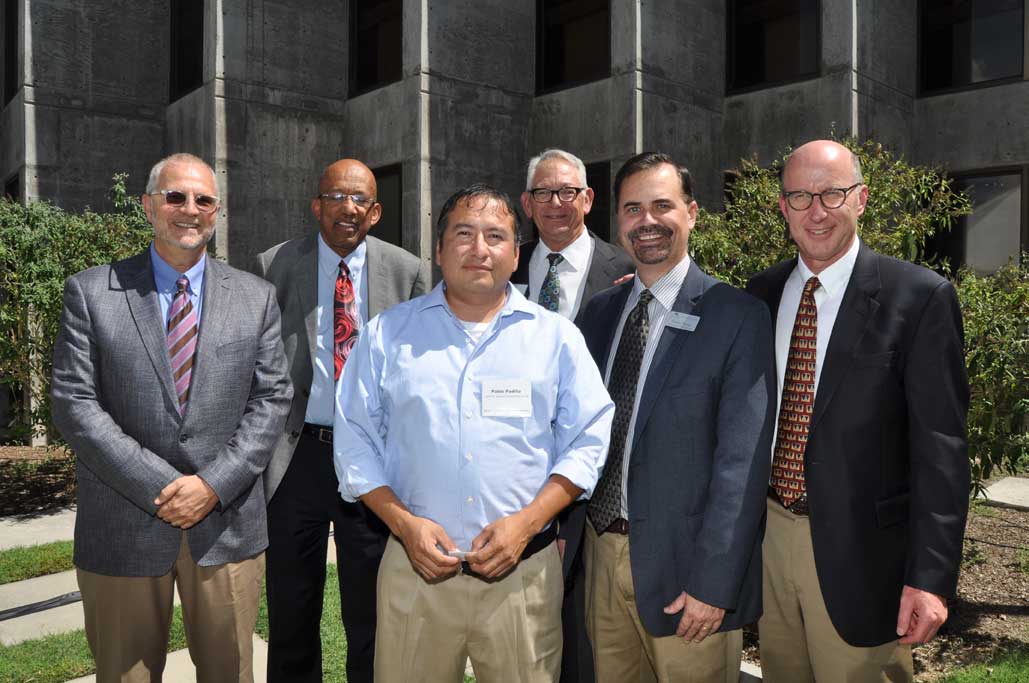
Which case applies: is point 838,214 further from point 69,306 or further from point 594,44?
point 594,44

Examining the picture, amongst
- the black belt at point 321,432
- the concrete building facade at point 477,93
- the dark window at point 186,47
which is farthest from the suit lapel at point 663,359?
the dark window at point 186,47

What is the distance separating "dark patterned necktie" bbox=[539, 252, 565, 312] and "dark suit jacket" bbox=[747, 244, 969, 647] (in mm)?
1483

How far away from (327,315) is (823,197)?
90.5 inches

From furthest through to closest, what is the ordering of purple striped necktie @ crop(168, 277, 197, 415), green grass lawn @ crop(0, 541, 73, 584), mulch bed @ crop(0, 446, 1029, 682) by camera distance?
green grass lawn @ crop(0, 541, 73, 584), mulch bed @ crop(0, 446, 1029, 682), purple striped necktie @ crop(168, 277, 197, 415)

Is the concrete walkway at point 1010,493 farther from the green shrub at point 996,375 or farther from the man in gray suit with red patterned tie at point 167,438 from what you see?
the man in gray suit with red patterned tie at point 167,438

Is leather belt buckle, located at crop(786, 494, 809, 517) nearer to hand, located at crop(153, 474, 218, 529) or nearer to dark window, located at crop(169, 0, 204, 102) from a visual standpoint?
hand, located at crop(153, 474, 218, 529)

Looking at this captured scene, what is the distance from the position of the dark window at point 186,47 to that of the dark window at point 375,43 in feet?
8.28

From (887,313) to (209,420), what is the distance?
8.20 feet

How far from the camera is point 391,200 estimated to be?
1374 cm

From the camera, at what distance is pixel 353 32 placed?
556 inches

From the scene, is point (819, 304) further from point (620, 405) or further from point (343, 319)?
point (343, 319)

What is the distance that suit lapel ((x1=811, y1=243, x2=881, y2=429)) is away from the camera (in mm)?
2762

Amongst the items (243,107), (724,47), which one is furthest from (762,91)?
(243,107)

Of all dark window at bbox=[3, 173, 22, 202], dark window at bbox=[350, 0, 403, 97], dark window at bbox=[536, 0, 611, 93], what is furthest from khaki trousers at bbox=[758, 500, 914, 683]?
dark window at bbox=[3, 173, 22, 202]
